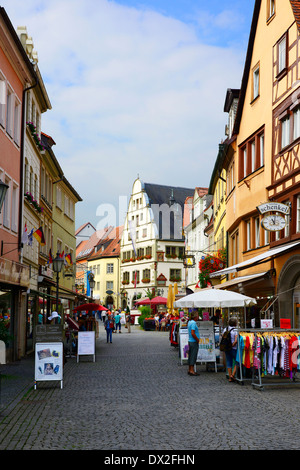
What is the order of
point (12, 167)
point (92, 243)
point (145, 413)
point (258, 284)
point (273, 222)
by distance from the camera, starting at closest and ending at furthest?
point (145, 413) < point (273, 222) < point (12, 167) < point (258, 284) < point (92, 243)

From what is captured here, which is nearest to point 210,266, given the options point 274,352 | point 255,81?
point 255,81

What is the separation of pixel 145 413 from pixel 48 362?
4.30 meters

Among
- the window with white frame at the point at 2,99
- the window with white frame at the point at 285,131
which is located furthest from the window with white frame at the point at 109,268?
the window with white frame at the point at 2,99

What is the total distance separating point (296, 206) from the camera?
19766 millimetres

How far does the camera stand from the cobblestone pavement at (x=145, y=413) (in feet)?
26.0

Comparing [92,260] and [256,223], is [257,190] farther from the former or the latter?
[92,260]

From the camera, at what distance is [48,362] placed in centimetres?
1400

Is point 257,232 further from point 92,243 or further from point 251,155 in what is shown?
point 92,243


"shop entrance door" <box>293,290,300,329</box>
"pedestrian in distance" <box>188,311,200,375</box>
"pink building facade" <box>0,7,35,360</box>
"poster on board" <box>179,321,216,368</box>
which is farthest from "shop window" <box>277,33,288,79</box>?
"pedestrian in distance" <box>188,311,200,375</box>

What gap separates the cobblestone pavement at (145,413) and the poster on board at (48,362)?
324mm

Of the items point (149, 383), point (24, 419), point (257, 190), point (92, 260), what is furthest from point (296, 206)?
point (92, 260)

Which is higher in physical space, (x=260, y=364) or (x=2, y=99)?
(x=2, y=99)

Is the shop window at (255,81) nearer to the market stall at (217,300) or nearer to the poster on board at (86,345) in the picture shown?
the market stall at (217,300)

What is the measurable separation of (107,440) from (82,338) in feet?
45.2
